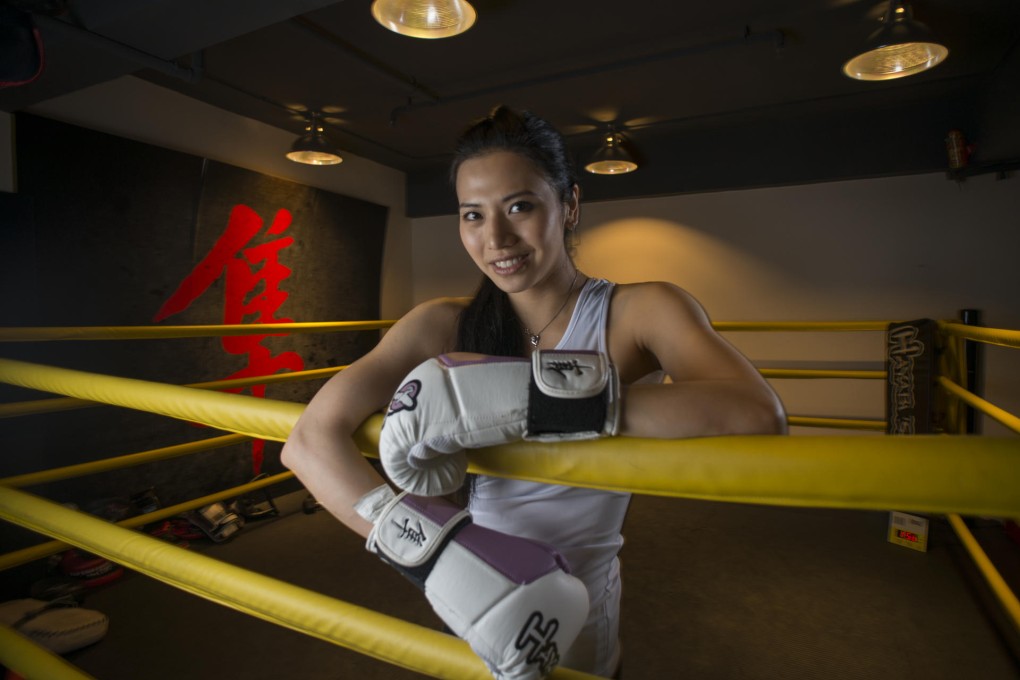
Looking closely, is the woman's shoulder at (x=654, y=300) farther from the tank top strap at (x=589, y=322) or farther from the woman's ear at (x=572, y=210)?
the woman's ear at (x=572, y=210)

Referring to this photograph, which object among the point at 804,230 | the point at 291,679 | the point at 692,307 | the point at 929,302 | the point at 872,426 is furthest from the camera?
the point at 804,230

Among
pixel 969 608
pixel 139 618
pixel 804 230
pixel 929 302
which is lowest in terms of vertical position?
pixel 139 618

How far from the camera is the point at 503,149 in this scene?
1.05m

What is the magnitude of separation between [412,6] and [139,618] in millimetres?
2503

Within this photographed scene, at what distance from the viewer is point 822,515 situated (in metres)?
3.14

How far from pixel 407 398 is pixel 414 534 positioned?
13cm

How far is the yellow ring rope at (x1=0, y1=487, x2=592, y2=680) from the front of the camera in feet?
2.01

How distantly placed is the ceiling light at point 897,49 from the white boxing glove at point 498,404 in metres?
2.45

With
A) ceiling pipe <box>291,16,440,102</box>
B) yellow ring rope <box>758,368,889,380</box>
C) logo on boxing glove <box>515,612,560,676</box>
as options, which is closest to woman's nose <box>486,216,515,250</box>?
logo on boxing glove <box>515,612,560,676</box>

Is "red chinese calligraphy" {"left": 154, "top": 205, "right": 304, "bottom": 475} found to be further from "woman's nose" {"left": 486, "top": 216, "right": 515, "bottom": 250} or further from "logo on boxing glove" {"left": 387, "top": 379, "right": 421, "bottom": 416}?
"logo on boxing glove" {"left": 387, "top": 379, "right": 421, "bottom": 416}

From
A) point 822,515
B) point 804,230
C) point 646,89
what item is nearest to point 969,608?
point 822,515

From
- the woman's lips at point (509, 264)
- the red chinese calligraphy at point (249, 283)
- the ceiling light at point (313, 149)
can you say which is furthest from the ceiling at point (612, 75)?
the woman's lips at point (509, 264)

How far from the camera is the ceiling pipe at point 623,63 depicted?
280 centimetres

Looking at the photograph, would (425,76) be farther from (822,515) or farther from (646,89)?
(822,515)
